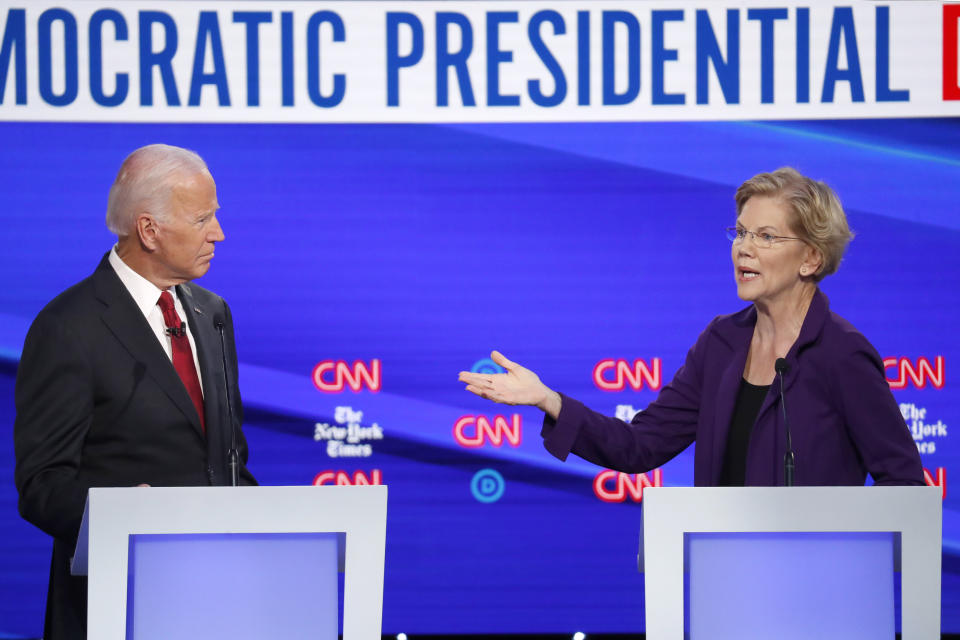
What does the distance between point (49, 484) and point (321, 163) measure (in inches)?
77.3

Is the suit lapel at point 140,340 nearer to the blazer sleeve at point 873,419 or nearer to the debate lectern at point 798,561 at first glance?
the debate lectern at point 798,561

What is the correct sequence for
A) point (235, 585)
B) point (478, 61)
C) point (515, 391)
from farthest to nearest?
point (478, 61), point (515, 391), point (235, 585)

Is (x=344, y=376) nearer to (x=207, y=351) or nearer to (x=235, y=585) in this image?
(x=207, y=351)

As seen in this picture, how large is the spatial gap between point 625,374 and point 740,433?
1402 mm

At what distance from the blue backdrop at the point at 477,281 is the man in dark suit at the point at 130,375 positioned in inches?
49.7

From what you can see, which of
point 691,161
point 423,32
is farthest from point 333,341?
point 691,161

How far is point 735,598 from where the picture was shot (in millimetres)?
1643

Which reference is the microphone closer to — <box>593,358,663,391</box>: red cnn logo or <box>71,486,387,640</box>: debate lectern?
<box>71,486,387,640</box>: debate lectern

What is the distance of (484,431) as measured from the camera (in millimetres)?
3807

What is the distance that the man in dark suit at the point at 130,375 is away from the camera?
211 cm

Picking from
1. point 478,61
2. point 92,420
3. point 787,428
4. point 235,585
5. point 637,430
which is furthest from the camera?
point 478,61

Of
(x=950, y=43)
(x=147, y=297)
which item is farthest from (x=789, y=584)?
(x=950, y=43)

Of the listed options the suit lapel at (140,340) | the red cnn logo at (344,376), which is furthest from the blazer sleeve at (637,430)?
the red cnn logo at (344,376)

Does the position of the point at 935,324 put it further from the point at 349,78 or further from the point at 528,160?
the point at 349,78
